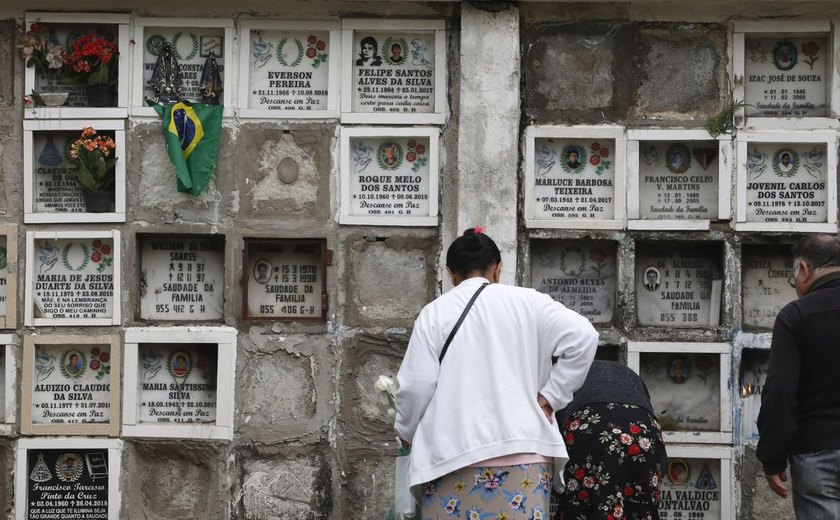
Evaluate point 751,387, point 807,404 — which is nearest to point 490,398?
point 807,404

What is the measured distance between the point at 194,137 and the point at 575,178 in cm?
200

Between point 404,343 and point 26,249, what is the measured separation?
204 cm

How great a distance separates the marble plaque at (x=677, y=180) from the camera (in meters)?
5.71

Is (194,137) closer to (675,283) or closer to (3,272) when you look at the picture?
(3,272)

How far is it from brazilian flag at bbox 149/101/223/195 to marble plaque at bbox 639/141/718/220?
2.25 m

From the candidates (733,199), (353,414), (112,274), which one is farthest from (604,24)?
(112,274)

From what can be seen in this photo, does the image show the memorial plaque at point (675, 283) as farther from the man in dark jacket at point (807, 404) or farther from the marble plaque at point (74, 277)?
the marble plaque at point (74, 277)

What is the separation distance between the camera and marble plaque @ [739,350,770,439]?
18.2ft

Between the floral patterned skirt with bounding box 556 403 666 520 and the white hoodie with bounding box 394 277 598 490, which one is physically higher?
the white hoodie with bounding box 394 277 598 490

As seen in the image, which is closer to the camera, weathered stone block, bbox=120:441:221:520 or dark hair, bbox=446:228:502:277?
dark hair, bbox=446:228:502:277

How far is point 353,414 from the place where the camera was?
5598mm

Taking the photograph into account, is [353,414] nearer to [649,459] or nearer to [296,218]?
[296,218]

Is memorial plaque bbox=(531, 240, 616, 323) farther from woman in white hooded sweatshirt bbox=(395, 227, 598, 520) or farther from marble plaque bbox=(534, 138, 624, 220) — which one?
woman in white hooded sweatshirt bbox=(395, 227, 598, 520)

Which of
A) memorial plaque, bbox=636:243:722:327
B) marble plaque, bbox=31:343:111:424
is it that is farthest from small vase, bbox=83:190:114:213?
memorial plaque, bbox=636:243:722:327
